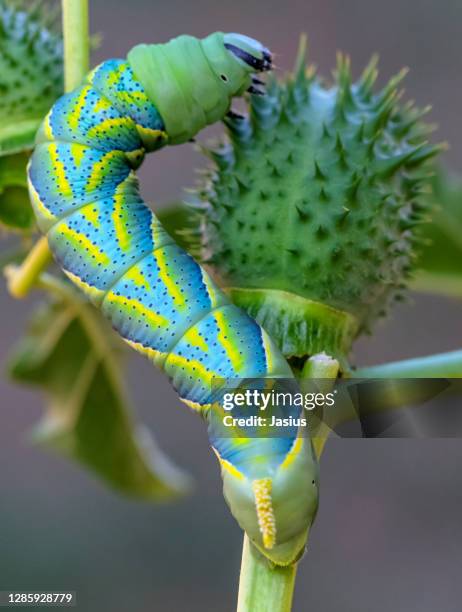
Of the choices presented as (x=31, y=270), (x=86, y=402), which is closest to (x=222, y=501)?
(x=86, y=402)

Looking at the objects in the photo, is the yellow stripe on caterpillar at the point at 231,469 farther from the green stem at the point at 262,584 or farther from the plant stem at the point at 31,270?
the plant stem at the point at 31,270

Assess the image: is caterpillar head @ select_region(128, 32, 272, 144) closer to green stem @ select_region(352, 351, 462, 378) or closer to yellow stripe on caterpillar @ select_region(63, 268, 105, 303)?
yellow stripe on caterpillar @ select_region(63, 268, 105, 303)

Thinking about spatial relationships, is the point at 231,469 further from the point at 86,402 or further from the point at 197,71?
the point at 86,402

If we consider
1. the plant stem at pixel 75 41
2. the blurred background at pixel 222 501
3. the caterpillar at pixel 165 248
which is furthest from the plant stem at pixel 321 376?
the blurred background at pixel 222 501

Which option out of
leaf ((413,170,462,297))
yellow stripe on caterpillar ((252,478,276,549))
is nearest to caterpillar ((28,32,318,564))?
yellow stripe on caterpillar ((252,478,276,549))

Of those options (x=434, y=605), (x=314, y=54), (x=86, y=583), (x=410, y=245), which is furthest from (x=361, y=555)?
(x=410, y=245)

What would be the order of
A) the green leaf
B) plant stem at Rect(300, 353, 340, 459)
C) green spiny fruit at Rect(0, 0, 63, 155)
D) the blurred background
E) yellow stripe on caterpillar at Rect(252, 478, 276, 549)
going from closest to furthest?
yellow stripe on caterpillar at Rect(252, 478, 276, 549) → plant stem at Rect(300, 353, 340, 459) → green spiny fruit at Rect(0, 0, 63, 155) → the green leaf → the blurred background
